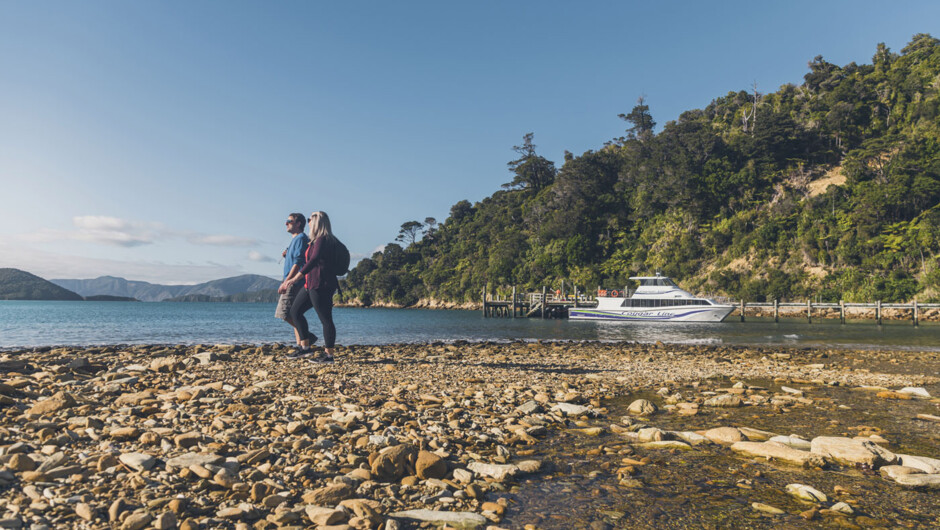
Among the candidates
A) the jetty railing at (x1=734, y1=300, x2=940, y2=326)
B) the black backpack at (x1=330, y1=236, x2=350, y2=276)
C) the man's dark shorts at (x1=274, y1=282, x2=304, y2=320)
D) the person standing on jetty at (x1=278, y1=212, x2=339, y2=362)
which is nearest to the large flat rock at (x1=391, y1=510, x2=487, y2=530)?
the person standing on jetty at (x1=278, y1=212, x2=339, y2=362)

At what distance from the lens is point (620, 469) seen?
12.6 ft

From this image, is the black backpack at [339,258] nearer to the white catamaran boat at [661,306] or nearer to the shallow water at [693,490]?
the shallow water at [693,490]

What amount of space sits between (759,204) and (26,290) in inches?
9236

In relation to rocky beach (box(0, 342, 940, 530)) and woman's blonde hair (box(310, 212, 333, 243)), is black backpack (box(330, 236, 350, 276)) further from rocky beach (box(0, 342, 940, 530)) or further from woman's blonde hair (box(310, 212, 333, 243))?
rocky beach (box(0, 342, 940, 530))

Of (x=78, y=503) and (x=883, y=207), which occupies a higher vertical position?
(x=883, y=207)

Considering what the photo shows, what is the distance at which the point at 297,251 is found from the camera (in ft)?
26.5

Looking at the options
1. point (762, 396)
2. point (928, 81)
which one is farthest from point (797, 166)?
point (762, 396)

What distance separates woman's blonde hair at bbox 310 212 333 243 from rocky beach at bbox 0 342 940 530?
2.44 metres

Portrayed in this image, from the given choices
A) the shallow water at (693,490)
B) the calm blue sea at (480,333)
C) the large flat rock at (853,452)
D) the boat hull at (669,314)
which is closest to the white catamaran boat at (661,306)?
the boat hull at (669,314)

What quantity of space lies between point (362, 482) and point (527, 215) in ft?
291

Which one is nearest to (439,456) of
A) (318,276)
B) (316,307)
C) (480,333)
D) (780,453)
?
(780,453)

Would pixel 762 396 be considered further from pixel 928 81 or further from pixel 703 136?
pixel 928 81

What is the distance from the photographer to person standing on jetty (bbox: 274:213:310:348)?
8080mm

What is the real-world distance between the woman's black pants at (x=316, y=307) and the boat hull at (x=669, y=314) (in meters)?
37.0
